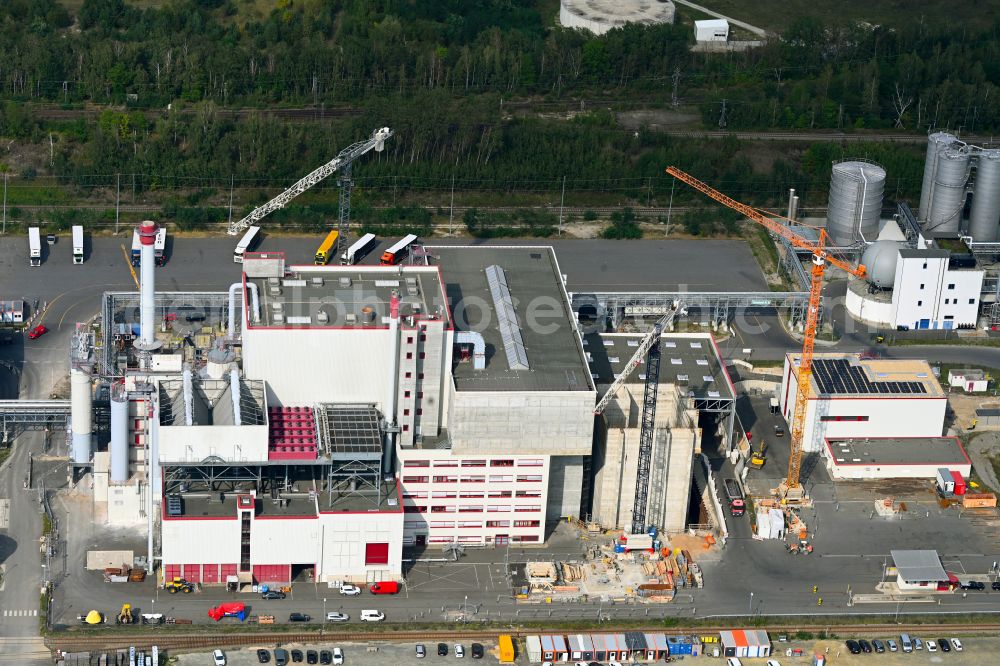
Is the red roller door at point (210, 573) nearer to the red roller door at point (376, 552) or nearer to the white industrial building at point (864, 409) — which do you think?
the red roller door at point (376, 552)

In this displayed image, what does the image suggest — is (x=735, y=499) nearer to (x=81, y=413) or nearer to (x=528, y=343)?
(x=528, y=343)

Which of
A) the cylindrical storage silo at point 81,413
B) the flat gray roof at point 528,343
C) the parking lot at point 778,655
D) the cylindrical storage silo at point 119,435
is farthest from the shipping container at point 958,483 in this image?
the cylindrical storage silo at point 81,413

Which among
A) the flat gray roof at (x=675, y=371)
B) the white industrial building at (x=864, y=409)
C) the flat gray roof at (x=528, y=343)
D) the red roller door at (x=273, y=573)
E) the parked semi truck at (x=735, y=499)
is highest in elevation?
the flat gray roof at (x=528, y=343)

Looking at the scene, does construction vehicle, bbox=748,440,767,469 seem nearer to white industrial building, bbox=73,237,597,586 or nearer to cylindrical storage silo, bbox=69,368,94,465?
white industrial building, bbox=73,237,597,586

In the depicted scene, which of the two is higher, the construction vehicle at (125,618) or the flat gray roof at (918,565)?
the flat gray roof at (918,565)

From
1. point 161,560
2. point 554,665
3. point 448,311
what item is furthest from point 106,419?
point 554,665

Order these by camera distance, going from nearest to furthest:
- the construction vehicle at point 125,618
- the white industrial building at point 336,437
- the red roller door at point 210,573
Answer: the construction vehicle at point 125,618 → the white industrial building at point 336,437 → the red roller door at point 210,573
